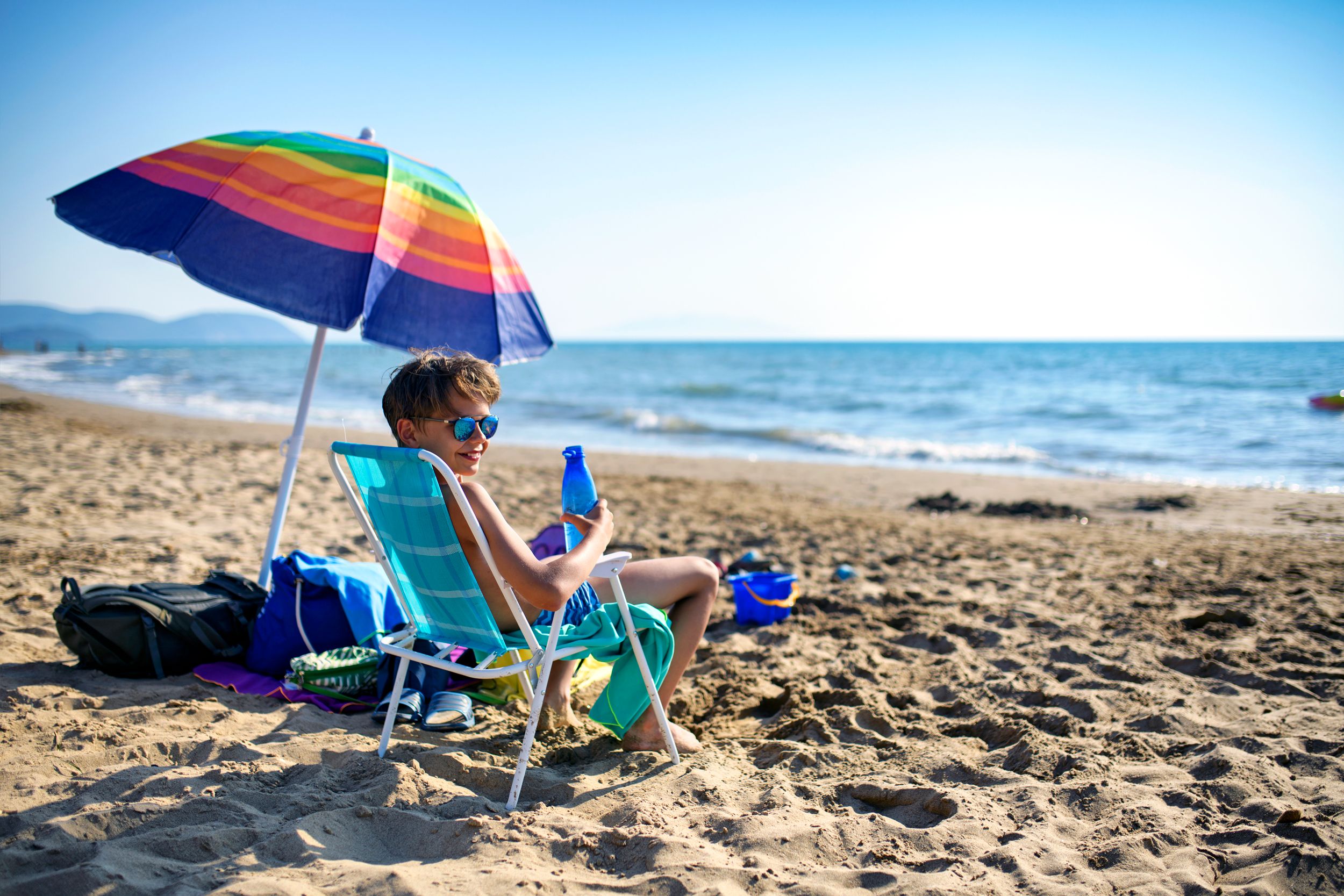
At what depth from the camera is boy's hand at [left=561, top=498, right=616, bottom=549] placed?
2363mm

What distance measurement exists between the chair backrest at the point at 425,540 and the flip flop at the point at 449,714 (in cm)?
46

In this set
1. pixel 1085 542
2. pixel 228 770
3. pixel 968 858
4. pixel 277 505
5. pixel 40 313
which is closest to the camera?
pixel 968 858

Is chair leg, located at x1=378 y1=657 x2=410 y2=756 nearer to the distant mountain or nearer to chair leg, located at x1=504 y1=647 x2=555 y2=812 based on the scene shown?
chair leg, located at x1=504 y1=647 x2=555 y2=812

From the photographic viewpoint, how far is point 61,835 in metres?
1.93

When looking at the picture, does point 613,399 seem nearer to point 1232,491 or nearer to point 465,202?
point 1232,491

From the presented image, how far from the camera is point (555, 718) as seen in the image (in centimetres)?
292

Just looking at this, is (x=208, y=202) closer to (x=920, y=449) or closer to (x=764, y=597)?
(x=764, y=597)

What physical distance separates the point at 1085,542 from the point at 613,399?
1695cm

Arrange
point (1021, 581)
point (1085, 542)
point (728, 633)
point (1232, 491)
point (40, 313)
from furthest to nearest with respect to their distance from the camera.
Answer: point (40, 313) → point (1232, 491) → point (1085, 542) → point (1021, 581) → point (728, 633)

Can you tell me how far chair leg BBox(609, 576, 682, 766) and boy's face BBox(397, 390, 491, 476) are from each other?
0.59 meters

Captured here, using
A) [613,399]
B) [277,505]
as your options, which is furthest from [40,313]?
[277,505]

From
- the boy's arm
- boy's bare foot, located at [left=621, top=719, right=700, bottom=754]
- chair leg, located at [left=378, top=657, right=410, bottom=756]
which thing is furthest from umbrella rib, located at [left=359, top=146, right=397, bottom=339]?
boy's bare foot, located at [left=621, top=719, right=700, bottom=754]

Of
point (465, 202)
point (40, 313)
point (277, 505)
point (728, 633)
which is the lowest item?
point (728, 633)

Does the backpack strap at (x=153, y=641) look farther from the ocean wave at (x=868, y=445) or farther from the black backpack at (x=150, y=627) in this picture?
the ocean wave at (x=868, y=445)
